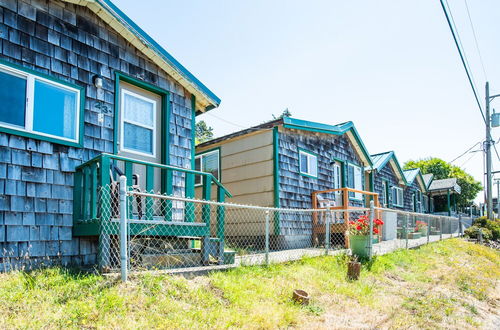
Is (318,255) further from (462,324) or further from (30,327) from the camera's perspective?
(30,327)

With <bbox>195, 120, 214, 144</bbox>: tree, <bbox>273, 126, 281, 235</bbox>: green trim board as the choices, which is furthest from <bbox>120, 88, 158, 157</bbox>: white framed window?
<bbox>195, 120, 214, 144</bbox>: tree

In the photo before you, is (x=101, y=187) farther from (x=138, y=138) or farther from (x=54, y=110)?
(x=138, y=138)

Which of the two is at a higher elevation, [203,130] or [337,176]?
[203,130]

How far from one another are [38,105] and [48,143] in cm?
57

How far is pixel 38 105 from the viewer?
5984 millimetres

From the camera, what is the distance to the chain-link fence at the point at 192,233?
5301 millimetres

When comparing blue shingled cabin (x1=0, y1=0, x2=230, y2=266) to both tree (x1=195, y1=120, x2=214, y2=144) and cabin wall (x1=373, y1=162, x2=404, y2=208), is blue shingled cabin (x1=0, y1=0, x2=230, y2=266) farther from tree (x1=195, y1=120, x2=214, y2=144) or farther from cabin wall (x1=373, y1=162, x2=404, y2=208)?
tree (x1=195, y1=120, x2=214, y2=144)

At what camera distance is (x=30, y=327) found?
360 centimetres

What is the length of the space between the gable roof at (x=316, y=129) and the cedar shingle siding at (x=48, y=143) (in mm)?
4718

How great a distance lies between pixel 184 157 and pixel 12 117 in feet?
10.4

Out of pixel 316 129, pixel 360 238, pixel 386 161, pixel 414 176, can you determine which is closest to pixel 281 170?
pixel 316 129

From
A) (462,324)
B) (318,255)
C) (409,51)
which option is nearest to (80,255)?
(318,255)

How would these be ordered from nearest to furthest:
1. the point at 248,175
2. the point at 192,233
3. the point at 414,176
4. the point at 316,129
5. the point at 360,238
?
the point at 192,233, the point at 360,238, the point at 248,175, the point at 316,129, the point at 414,176

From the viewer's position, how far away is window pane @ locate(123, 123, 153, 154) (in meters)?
7.28
